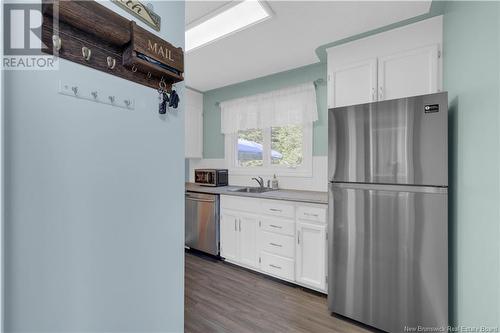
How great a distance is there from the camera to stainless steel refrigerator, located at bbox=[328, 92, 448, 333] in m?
1.56

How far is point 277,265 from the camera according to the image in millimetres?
2508

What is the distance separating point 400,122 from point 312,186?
4.76 ft

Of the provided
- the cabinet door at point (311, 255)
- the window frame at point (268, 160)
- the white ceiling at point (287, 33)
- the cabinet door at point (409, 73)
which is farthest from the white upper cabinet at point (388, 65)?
the cabinet door at point (311, 255)

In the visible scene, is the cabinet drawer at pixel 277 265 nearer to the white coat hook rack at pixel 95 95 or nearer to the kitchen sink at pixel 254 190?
the kitchen sink at pixel 254 190

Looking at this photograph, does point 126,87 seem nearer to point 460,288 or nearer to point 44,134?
point 44,134

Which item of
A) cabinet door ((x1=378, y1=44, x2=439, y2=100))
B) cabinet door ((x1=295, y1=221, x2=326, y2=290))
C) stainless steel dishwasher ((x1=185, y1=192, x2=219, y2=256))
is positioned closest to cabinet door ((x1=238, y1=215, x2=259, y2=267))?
stainless steel dishwasher ((x1=185, y1=192, x2=219, y2=256))

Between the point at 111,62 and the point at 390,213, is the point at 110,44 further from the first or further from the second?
the point at 390,213

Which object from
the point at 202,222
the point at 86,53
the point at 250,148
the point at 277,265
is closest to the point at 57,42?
the point at 86,53

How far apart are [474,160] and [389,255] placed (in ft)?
2.70

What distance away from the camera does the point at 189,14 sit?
1.92m

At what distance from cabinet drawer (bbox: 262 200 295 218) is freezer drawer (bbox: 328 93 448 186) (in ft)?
2.06

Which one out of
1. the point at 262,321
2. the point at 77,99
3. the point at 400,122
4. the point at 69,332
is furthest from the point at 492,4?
the point at 262,321

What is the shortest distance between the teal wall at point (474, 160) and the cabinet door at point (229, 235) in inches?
78.6

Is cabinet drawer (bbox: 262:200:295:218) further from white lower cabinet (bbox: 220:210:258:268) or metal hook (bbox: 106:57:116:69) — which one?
A: metal hook (bbox: 106:57:116:69)
